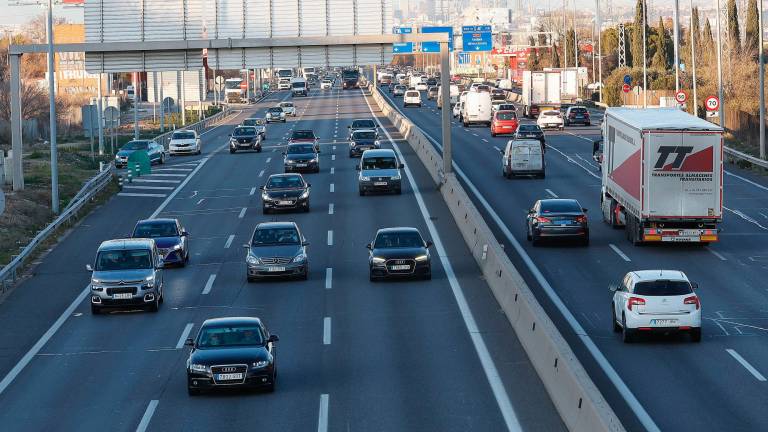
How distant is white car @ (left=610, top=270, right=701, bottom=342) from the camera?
26328 mm

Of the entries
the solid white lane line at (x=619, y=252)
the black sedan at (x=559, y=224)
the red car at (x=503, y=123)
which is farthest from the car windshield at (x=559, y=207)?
the red car at (x=503, y=123)

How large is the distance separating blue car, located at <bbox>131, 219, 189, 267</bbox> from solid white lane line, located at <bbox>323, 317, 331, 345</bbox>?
31.6 ft

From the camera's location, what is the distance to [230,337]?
23172mm

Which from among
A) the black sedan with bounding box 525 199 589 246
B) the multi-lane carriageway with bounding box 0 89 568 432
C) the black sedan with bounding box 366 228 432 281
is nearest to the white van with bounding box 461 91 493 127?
the multi-lane carriageway with bounding box 0 89 568 432

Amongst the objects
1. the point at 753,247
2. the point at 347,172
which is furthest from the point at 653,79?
the point at 753,247

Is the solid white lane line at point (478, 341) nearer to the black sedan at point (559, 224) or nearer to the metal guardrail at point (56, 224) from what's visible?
the black sedan at point (559, 224)

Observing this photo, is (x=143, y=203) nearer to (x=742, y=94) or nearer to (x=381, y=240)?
(x=381, y=240)

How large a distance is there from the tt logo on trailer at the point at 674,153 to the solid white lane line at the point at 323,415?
18896mm

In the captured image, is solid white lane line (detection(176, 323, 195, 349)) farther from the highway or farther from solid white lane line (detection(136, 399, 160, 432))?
the highway

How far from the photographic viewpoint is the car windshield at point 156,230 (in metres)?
39.0

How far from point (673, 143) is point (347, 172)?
28.0 meters

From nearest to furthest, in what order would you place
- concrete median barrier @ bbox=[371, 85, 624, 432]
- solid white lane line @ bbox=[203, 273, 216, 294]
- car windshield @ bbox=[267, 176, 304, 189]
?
concrete median barrier @ bbox=[371, 85, 624, 432] < solid white lane line @ bbox=[203, 273, 216, 294] < car windshield @ bbox=[267, 176, 304, 189]

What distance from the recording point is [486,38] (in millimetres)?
70688

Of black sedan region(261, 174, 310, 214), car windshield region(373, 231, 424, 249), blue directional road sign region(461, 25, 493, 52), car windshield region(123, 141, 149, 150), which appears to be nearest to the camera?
car windshield region(373, 231, 424, 249)
